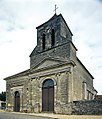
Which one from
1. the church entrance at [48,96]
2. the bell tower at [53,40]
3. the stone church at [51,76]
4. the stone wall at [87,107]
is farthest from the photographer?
the bell tower at [53,40]

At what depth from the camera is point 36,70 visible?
90.1 ft

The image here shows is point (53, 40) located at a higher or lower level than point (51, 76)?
higher

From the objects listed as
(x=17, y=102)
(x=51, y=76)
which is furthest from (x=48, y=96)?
(x=17, y=102)

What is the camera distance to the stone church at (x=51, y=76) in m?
24.1

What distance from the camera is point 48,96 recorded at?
25781 millimetres

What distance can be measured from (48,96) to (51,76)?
2.25m

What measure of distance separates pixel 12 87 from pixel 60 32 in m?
10.1

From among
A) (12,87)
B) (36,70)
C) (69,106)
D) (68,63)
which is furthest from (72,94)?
(12,87)

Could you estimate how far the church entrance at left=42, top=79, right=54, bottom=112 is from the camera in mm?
25198

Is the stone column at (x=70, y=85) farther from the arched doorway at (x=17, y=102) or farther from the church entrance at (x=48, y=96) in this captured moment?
the arched doorway at (x=17, y=102)

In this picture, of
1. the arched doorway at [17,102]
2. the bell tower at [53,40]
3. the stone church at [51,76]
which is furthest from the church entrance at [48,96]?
the arched doorway at [17,102]

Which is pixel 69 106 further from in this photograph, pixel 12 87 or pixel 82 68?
pixel 12 87

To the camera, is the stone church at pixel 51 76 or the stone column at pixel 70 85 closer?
the stone column at pixel 70 85

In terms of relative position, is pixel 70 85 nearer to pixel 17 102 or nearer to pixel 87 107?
pixel 87 107
